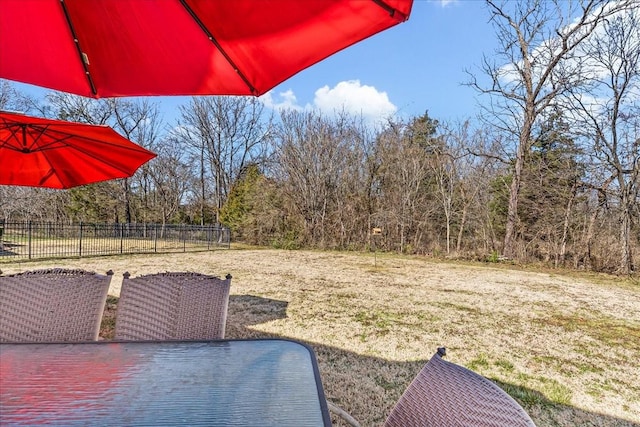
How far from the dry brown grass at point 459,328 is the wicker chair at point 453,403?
1.29 metres

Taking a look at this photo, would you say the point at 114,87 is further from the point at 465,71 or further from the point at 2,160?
Answer: the point at 465,71

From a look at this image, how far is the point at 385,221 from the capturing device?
13.7 meters

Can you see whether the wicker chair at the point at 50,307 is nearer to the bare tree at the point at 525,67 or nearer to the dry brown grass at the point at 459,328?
the dry brown grass at the point at 459,328

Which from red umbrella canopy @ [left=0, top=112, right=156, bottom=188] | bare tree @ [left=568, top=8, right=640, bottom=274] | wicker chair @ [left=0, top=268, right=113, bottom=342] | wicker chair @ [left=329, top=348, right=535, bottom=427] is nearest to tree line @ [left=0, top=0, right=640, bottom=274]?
bare tree @ [left=568, top=8, right=640, bottom=274]

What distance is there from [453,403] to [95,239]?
13905mm

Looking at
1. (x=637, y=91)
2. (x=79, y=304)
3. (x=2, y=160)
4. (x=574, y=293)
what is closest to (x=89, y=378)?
(x=79, y=304)

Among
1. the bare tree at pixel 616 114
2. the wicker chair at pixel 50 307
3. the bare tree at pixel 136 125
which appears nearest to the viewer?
the wicker chair at pixel 50 307

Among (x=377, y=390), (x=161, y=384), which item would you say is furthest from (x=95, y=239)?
(x=161, y=384)

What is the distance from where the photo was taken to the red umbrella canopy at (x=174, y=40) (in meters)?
1.14

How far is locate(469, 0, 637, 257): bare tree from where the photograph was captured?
1024 centimetres

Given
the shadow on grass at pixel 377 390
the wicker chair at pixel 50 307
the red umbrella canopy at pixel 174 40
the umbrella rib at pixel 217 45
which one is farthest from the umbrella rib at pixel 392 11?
the shadow on grass at pixel 377 390

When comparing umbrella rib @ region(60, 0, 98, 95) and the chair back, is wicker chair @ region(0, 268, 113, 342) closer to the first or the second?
umbrella rib @ region(60, 0, 98, 95)

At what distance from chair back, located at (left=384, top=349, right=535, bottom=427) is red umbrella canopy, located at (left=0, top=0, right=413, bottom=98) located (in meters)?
1.10

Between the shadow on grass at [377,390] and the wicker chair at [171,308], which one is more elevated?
the wicker chair at [171,308]
